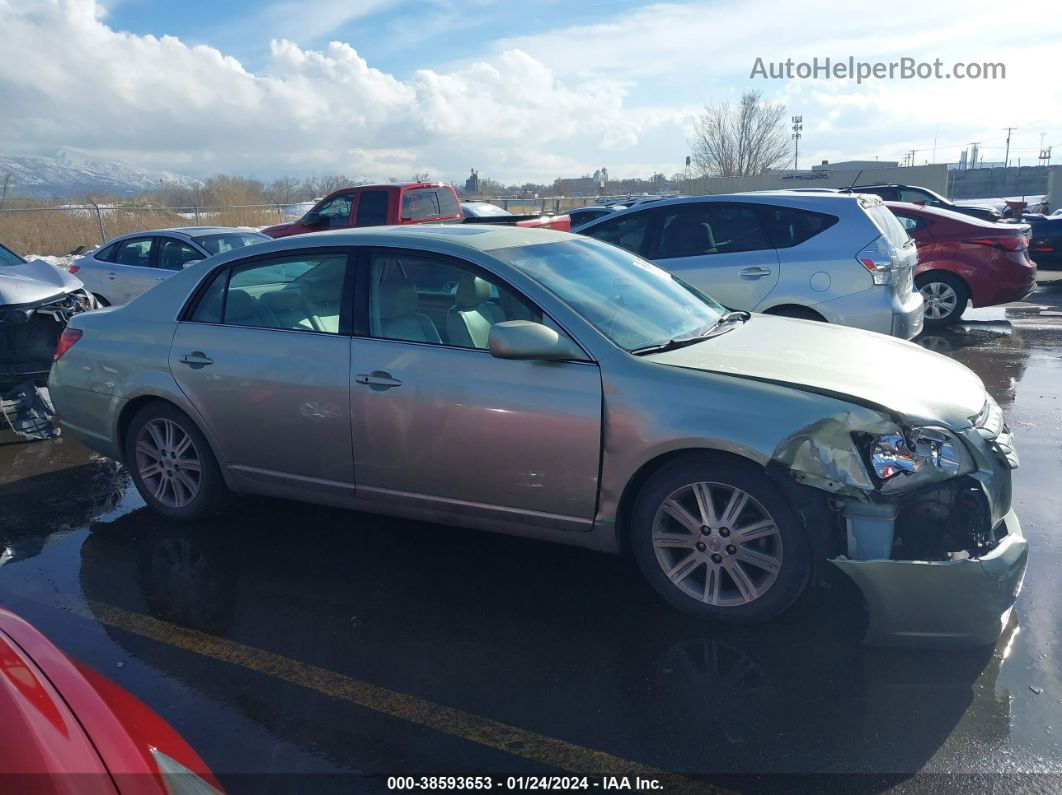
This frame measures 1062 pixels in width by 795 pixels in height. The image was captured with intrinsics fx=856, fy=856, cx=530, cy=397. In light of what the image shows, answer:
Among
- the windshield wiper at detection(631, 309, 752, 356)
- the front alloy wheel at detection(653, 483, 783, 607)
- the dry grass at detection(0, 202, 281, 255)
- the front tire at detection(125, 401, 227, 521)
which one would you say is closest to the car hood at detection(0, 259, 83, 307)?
the front tire at detection(125, 401, 227, 521)

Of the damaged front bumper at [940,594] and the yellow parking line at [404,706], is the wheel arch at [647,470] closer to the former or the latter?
the damaged front bumper at [940,594]

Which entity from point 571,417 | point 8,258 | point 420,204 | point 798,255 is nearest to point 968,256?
point 798,255

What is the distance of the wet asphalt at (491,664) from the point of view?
2.86m

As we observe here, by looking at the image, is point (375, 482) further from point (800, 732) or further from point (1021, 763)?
point (1021, 763)

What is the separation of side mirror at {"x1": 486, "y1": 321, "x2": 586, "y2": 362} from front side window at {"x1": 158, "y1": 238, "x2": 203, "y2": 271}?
883 cm

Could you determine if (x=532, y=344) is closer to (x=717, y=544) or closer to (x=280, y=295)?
(x=717, y=544)

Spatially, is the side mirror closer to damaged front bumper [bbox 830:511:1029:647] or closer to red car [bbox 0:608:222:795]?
damaged front bumper [bbox 830:511:1029:647]

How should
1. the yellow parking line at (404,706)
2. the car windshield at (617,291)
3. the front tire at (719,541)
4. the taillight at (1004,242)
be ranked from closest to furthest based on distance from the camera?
the yellow parking line at (404,706) → the front tire at (719,541) → the car windshield at (617,291) → the taillight at (1004,242)

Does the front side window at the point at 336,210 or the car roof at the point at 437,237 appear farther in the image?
the front side window at the point at 336,210

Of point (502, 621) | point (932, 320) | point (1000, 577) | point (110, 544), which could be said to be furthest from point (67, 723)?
point (932, 320)

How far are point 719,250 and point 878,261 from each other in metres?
1.34

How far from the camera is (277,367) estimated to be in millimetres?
4477

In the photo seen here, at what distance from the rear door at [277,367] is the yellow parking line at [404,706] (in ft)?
3.30

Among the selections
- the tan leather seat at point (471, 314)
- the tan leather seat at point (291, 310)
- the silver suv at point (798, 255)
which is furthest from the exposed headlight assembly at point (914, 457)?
the silver suv at point (798, 255)
